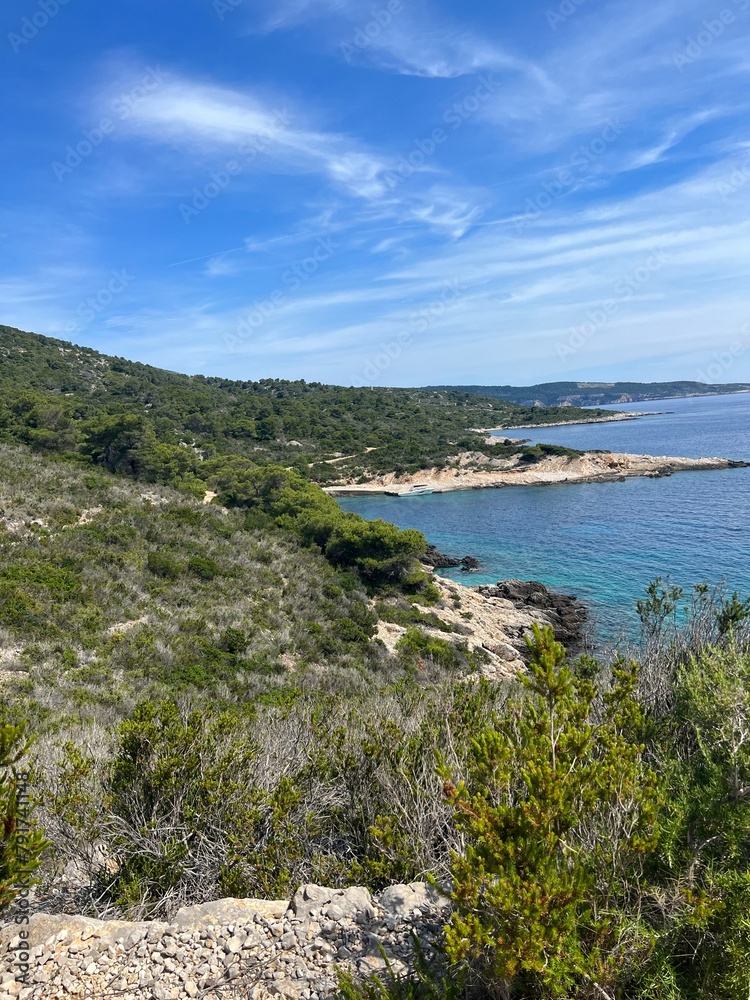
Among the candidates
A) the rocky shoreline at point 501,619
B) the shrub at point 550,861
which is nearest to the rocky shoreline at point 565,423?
the rocky shoreline at point 501,619

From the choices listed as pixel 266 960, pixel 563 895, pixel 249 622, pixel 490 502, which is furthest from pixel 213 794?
pixel 490 502

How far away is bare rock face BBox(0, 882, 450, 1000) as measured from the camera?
3.91 meters

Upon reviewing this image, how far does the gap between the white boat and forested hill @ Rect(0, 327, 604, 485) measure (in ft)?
17.6

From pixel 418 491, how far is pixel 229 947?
5940cm

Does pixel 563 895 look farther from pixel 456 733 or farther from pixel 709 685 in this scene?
pixel 456 733

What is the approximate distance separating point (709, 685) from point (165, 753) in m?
5.47

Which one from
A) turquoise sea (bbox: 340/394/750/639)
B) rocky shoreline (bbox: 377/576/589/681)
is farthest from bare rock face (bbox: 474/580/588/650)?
turquoise sea (bbox: 340/394/750/639)

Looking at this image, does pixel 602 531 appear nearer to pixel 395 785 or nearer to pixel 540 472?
pixel 540 472

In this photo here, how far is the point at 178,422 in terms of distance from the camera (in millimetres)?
63719

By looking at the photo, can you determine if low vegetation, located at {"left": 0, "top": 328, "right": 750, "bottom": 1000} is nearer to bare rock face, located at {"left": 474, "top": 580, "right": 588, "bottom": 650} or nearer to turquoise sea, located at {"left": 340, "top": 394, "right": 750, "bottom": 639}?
bare rock face, located at {"left": 474, "top": 580, "right": 588, "bottom": 650}

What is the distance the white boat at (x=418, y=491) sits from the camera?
62.3 metres

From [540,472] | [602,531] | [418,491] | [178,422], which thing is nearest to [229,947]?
[602,531]

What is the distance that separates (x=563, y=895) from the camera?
279 centimetres

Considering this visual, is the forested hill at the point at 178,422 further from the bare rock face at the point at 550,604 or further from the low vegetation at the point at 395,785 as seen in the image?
the bare rock face at the point at 550,604
